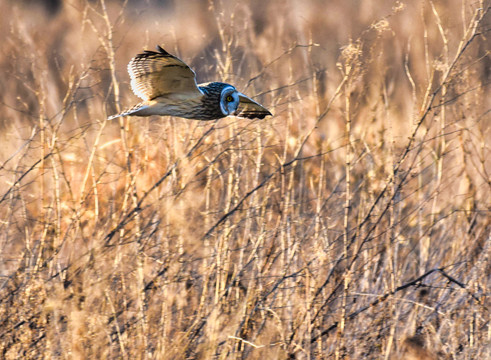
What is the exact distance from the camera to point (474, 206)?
161 inches

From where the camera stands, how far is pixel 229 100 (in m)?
3.97

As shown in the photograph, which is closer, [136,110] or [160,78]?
[136,110]

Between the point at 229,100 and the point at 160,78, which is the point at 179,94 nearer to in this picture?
the point at 160,78

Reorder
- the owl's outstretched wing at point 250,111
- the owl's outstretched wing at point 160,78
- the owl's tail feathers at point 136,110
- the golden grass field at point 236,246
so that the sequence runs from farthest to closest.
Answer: the owl's outstretched wing at point 250,111 < the owl's outstretched wing at point 160,78 < the owl's tail feathers at point 136,110 < the golden grass field at point 236,246

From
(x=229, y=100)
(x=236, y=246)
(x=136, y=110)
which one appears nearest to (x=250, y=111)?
(x=229, y=100)

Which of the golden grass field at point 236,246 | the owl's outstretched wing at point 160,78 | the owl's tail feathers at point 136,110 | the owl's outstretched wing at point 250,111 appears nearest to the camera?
the golden grass field at point 236,246

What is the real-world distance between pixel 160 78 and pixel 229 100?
355 millimetres

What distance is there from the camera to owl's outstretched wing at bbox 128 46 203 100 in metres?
3.67

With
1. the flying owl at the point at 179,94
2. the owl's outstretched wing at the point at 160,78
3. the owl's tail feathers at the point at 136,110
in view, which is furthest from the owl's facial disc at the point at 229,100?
the owl's tail feathers at the point at 136,110

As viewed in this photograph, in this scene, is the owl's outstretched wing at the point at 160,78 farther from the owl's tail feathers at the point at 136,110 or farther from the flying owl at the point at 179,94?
the owl's tail feathers at the point at 136,110

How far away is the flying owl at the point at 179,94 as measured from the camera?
371cm

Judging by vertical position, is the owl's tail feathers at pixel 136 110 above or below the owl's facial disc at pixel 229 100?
below

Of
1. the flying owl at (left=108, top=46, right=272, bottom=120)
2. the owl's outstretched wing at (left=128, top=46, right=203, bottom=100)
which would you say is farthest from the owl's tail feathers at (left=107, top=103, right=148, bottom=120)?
the owl's outstretched wing at (left=128, top=46, right=203, bottom=100)

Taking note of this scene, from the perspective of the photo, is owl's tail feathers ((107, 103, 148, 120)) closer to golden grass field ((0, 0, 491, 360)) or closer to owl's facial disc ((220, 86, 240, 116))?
golden grass field ((0, 0, 491, 360))
